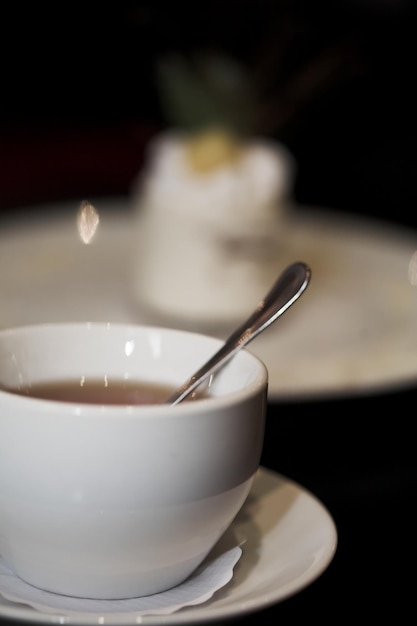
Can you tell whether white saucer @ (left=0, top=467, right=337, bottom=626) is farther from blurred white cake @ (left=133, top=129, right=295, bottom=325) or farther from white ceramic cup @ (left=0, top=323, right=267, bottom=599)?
blurred white cake @ (left=133, top=129, right=295, bottom=325)

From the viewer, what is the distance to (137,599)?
54 cm

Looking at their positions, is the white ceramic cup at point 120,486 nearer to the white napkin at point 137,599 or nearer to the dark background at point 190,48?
the white napkin at point 137,599

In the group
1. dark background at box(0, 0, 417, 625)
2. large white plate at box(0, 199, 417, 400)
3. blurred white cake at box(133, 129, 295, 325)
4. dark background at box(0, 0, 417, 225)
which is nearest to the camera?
dark background at box(0, 0, 417, 625)

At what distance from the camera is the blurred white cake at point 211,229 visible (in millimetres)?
1682

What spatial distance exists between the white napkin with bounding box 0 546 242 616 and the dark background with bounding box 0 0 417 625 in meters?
0.12

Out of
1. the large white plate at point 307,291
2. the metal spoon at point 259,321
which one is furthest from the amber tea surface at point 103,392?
the large white plate at point 307,291

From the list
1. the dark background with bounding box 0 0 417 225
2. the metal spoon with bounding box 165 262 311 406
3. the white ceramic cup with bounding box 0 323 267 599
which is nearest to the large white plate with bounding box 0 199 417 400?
the metal spoon with bounding box 165 262 311 406

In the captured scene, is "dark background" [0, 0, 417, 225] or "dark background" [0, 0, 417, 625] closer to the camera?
"dark background" [0, 0, 417, 625]

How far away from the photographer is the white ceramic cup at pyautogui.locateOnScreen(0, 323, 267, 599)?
1.64ft

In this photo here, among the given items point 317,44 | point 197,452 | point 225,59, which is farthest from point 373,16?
point 197,452

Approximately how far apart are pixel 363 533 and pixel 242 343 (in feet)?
1.06

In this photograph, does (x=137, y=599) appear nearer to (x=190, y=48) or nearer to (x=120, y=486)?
(x=120, y=486)

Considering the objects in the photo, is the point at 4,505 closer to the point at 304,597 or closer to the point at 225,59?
the point at 304,597

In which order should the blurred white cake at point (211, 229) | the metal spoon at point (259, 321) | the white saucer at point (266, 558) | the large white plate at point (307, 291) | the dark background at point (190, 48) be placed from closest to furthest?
the white saucer at point (266, 558), the metal spoon at point (259, 321), the large white plate at point (307, 291), the blurred white cake at point (211, 229), the dark background at point (190, 48)
